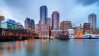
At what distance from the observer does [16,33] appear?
7677 inches

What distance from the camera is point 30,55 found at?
36969 millimetres

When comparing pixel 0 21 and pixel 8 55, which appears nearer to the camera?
pixel 8 55

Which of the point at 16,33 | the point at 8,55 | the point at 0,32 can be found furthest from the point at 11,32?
the point at 8,55

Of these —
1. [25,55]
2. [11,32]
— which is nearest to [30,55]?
[25,55]

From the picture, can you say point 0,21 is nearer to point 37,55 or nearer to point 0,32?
point 0,32

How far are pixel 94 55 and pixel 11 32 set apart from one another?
496ft

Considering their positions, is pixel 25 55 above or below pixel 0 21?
below

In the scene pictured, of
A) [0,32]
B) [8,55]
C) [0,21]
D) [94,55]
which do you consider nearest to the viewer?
[8,55]

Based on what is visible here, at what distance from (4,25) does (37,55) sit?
167 meters

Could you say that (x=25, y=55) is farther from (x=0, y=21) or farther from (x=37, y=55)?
(x=0, y=21)

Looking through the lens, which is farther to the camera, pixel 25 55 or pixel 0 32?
pixel 0 32

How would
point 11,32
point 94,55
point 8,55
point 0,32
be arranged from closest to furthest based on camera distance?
point 8,55
point 94,55
point 0,32
point 11,32

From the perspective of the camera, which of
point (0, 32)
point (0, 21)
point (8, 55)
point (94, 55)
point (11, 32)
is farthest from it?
point (0, 21)

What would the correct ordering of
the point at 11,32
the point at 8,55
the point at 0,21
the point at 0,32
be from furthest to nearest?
1. the point at 0,21
2. the point at 11,32
3. the point at 0,32
4. the point at 8,55
